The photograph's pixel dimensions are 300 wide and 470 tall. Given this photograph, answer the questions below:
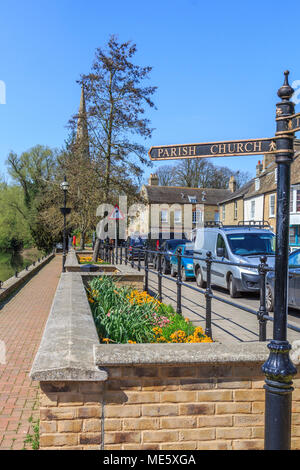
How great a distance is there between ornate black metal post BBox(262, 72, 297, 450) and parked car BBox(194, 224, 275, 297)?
26.9 feet

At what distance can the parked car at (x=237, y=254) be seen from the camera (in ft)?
37.1

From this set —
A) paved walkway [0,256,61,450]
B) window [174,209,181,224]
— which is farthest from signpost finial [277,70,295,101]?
window [174,209,181,224]

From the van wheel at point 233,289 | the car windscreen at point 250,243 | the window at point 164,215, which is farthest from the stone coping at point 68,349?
the window at point 164,215

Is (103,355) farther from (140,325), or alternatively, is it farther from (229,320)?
(229,320)

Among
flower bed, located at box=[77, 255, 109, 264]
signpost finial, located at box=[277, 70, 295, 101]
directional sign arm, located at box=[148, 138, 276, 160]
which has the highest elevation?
signpost finial, located at box=[277, 70, 295, 101]

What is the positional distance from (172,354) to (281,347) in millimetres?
879

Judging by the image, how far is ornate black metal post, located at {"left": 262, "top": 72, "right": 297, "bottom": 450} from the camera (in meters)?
2.83

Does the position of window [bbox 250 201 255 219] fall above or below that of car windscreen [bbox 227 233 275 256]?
above

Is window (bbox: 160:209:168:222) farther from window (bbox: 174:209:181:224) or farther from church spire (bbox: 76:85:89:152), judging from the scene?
church spire (bbox: 76:85:89:152)

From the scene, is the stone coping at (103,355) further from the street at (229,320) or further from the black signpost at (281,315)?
the street at (229,320)

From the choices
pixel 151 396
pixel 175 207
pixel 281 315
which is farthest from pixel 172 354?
pixel 175 207

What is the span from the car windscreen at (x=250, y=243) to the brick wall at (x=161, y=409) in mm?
8778

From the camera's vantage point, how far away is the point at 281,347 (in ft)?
9.43
